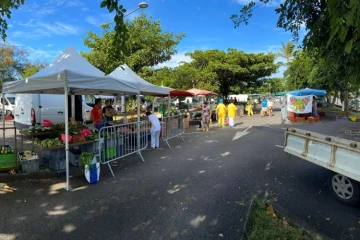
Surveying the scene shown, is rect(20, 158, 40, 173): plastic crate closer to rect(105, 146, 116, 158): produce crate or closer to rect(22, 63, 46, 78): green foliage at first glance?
rect(105, 146, 116, 158): produce crate

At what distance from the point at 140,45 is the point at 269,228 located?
16185mm

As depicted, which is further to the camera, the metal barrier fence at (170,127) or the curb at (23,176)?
A: the metal barrier fence at (170,127)

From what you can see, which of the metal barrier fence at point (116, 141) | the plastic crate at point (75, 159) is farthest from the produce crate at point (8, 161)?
the metal barrier fence at point (116, 141)

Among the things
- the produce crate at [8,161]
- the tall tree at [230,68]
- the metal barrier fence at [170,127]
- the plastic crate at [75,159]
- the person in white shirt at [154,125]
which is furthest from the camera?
the tall tree at [230,68]

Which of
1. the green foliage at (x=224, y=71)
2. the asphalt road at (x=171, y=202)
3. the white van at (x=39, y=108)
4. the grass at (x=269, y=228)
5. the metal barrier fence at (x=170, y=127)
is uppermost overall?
the green foliage at (x=224, y=71)

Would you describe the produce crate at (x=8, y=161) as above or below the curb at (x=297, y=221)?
above

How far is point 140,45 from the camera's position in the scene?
58.3 ft

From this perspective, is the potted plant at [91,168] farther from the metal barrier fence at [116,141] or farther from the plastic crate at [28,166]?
the plastic crate at [28,166]

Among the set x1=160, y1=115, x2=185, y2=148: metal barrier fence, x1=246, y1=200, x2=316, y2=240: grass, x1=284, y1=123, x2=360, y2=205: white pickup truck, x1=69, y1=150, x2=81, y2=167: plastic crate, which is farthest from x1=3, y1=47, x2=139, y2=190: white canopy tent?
x1=284, y1=123, x2=360, y2=205: white pickup truck

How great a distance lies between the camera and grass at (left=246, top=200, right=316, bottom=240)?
3.21 m

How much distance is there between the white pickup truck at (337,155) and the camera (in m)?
3.85

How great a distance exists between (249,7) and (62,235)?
465 centimetres

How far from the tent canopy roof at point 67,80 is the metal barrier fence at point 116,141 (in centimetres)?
108

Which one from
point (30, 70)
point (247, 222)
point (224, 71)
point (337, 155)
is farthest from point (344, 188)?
point (30, 70)
